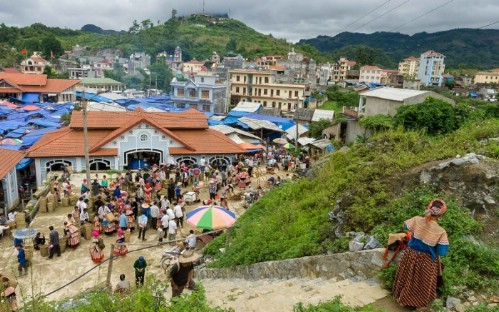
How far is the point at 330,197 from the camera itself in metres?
9.46

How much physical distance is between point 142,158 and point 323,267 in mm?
19762

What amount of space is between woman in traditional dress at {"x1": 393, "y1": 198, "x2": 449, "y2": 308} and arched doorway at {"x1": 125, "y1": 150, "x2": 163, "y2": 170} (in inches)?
808

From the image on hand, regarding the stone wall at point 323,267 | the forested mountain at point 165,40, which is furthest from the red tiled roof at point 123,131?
the forested mountain at point 165,40

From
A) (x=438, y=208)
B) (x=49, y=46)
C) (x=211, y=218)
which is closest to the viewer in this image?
Answer: (x=438, y=208)

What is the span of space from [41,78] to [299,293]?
61711mm

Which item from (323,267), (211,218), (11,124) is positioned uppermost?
(323,267)

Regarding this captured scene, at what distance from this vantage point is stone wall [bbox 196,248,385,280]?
20.8 feet

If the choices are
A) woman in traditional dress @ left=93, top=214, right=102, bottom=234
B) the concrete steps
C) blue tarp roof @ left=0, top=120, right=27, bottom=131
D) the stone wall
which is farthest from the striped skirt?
blue tarp roof @ left=0, top=120, right=27, bottom=131

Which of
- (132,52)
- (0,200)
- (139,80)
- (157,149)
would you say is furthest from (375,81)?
(0,200)

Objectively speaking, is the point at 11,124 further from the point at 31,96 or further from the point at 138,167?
the point at 31,96

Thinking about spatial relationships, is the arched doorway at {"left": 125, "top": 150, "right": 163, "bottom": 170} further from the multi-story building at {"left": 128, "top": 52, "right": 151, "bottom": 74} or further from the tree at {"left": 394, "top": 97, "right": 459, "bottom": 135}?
the multi-story building at {"left": 128, "top": 52, "right": 151, "bottom": 74}

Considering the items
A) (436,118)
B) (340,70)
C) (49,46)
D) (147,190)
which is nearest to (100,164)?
(147,190)

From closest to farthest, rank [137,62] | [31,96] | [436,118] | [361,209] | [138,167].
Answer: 1. [361,209]
2. [436,118]
3. [138,167]
4. [31,96]
5. [137,62]

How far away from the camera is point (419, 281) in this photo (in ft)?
→ 16.9
